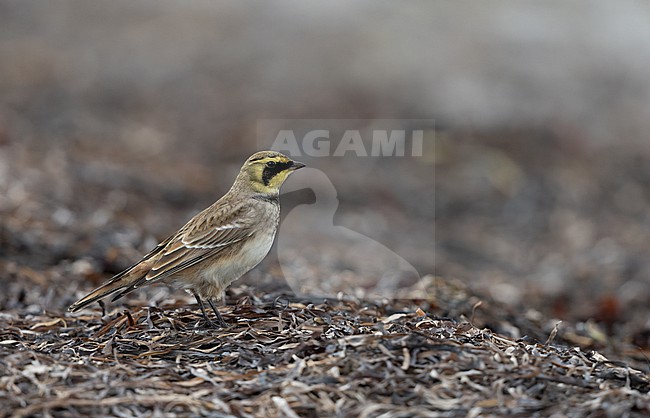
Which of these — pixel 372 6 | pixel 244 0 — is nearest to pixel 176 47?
pixel 244 0

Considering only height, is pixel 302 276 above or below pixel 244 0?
below

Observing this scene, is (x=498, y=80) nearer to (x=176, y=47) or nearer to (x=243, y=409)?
(x=176, y=47)

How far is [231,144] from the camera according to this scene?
13.6 metres

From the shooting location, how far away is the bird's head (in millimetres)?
5688

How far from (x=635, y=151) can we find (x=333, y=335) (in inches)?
456

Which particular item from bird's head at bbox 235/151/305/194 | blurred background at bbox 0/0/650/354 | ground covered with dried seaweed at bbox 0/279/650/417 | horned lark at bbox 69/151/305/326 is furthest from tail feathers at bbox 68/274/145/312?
blurred background at bbox 0/0/650/354

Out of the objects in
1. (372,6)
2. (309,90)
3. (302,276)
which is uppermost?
(372,6)

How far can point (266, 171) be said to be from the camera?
5684 millimetres

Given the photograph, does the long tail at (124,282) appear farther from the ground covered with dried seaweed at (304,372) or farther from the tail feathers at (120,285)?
the ground covered with dried seaweed at (304,372)

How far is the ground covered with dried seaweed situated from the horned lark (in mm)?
218

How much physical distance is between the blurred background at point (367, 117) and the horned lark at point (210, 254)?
4.58 feet

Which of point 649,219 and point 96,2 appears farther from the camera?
point 96,2

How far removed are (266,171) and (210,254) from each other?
76 centimetres

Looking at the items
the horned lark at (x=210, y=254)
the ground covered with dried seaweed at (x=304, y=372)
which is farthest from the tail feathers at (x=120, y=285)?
the ground covered with dried seaweed at (x=304, y=372)
